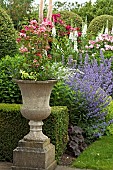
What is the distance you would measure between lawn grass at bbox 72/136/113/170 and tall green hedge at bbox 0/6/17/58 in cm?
234

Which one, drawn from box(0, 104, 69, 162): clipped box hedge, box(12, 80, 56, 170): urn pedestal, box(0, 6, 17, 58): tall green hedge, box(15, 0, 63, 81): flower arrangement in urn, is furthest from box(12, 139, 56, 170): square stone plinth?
box(0, 6, 17, 58): tall green hedge

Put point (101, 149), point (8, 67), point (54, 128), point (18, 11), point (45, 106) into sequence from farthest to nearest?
point (18, 11) < point (8, 67) < point (101, 149) < point (54, 128) < point (45, 106)

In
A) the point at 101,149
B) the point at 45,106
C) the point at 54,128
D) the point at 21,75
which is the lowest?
the point at 101,149

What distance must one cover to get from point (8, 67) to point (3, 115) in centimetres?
126

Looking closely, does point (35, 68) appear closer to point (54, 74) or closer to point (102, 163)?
point (54, 74)

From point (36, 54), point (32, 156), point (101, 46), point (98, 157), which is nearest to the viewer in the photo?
point (32, 156)

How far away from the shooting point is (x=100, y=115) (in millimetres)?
7309

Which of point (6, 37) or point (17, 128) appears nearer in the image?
point (17, 128)

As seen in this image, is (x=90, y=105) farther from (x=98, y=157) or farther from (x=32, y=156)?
(x=32, y=156)

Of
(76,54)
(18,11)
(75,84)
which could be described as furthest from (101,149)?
(18,11)

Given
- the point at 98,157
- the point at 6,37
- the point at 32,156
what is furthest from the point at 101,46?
the point at 32,156

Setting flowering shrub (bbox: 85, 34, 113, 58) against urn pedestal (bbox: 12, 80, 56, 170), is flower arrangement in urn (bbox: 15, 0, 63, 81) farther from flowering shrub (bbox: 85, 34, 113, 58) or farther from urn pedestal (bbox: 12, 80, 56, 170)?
flowering shrub (bbox: 85, 34, 113, 58)

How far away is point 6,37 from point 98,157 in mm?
2888

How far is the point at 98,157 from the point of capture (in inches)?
249
